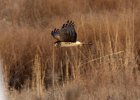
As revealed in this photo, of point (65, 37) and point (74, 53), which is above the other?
point (65, 37)

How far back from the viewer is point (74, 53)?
26.9 ft

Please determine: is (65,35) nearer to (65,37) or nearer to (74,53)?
(65,37)

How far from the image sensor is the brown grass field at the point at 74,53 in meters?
6.86

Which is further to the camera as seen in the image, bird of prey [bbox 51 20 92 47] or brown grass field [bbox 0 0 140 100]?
brown grass field [bbox 0 0 140 100]

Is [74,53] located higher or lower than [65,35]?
lower

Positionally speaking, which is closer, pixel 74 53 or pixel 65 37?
pixel 65 37

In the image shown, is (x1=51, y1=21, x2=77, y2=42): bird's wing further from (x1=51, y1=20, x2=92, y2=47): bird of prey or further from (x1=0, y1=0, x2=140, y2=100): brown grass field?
(x1=0, y1=0, x2=140, y2=100): brown grass field

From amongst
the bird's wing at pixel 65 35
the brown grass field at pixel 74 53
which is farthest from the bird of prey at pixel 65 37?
the brown grass field at pixel 74 53

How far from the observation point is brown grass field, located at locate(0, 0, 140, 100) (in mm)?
6863

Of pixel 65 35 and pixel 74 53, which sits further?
pixel 74 53

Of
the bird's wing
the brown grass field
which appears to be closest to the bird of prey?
the bird's wing

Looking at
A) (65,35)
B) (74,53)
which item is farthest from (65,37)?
(74,53)

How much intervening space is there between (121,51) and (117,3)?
239 cm

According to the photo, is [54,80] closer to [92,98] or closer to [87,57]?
[87,57]
